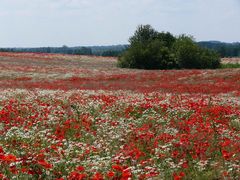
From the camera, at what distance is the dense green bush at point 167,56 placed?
81.2m

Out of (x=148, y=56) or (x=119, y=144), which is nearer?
(x=119, y=144)

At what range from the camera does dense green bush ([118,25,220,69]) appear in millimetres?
81188

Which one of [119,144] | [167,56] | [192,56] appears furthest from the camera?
[167,56]

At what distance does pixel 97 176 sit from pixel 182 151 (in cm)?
402

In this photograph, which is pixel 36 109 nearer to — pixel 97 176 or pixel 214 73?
pixel 97 176

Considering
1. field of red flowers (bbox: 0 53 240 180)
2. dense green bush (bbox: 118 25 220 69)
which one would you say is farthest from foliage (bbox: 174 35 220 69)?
field of red flowers (bbox: 0 53 240 180)

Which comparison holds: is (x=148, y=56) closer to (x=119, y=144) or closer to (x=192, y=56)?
(x=192, y=56)

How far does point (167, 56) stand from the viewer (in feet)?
272

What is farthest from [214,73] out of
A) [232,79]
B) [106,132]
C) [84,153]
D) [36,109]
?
[84,153]

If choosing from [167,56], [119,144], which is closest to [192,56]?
[167,56]

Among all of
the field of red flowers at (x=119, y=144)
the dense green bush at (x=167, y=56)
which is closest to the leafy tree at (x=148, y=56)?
the dense green bush at (x=167, y=56)

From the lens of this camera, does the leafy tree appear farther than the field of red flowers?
Yes

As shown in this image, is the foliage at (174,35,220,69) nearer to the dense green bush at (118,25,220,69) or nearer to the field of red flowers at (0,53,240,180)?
the dense green bush at (118,25,220,69)

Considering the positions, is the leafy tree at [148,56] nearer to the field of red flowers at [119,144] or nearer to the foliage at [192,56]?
the foliage at [192,56]
